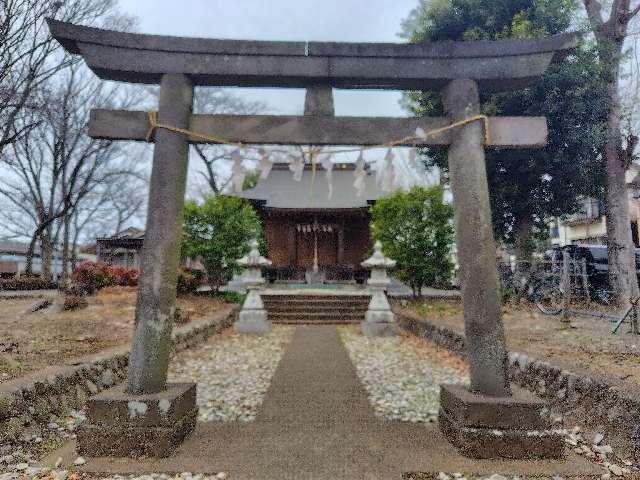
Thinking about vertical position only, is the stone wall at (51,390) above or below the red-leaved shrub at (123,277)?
below

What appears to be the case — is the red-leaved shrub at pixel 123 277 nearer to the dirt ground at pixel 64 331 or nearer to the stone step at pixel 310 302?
the dirt ground at pixel 64 331

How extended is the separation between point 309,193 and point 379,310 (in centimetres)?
1188

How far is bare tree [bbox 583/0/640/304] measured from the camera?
35.2 ft

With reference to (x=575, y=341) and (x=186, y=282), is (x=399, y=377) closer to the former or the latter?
(x=575, y=341)

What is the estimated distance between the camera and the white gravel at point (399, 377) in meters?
4.54

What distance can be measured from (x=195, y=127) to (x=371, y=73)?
1.77m

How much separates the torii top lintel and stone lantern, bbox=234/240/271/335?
25.1 feet

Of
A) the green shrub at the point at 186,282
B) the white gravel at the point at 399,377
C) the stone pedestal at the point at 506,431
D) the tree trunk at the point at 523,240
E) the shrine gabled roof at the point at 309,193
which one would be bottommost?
the white gravel at the point at 399,377

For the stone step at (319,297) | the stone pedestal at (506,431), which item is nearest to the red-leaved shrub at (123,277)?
the stone step at (319,297)

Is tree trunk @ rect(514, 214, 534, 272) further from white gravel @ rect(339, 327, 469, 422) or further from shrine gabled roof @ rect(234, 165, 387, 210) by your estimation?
white gravel @ rect(339, 327, 469, 422)

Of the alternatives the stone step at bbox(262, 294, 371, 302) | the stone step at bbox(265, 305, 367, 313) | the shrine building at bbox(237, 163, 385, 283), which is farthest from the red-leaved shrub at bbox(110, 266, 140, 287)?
the stone step at bbox(265, 305, 367, 313)

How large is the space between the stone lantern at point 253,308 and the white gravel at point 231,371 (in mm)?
473

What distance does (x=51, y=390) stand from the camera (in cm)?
407

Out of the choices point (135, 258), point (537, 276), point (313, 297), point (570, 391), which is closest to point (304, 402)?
point (570, 391)
